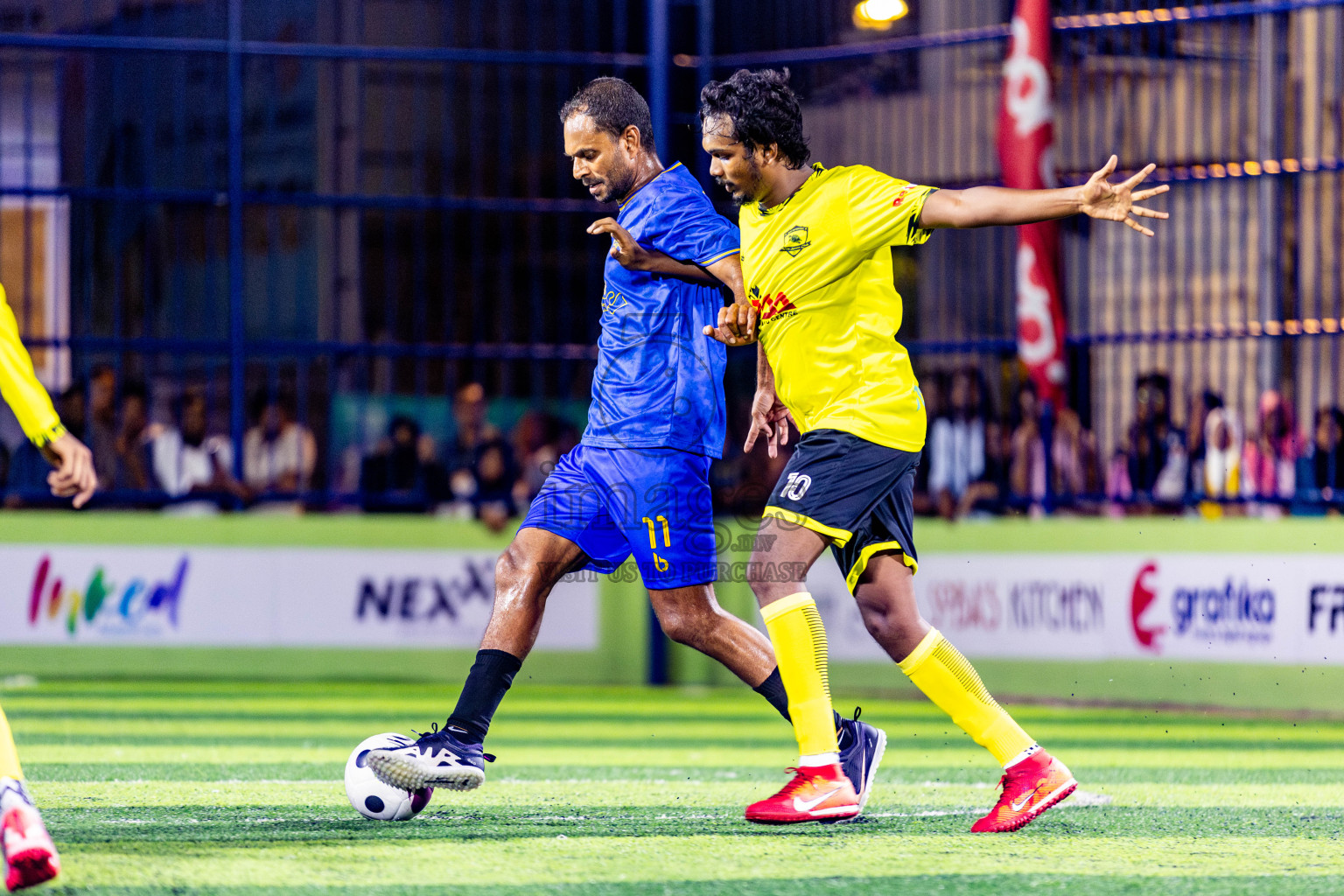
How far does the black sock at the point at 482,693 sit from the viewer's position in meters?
5.00

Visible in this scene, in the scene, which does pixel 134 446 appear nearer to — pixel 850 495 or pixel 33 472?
pixel 33 472

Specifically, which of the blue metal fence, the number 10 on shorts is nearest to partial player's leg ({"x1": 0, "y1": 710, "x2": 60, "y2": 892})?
the number 10 on shorts

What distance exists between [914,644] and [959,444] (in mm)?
6661

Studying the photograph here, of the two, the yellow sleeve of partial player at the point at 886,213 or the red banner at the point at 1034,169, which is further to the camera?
the red banner at the point at 1034,169

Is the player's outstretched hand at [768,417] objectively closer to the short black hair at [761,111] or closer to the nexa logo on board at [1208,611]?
the short black hair at [761,111]

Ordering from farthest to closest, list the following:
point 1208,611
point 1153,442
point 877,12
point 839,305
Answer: point 877,12 → point 1153,442 → point 1208,611 → point 839,305

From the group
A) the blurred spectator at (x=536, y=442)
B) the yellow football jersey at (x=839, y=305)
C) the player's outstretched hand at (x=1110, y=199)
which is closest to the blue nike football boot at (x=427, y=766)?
the yellow football jersey at (x=839, y=305)

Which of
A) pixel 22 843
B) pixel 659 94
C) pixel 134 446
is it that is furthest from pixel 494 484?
pixel 22 843

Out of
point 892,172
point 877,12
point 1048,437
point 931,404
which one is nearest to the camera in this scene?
point 1048,437

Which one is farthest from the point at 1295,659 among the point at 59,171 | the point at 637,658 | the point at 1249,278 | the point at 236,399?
the point at 59,171

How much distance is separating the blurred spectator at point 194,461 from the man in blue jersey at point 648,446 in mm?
7248

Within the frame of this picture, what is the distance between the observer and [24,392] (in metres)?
3.96

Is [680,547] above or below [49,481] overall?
below

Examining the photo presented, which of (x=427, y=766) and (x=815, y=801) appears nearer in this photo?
(x=427, y=766)
